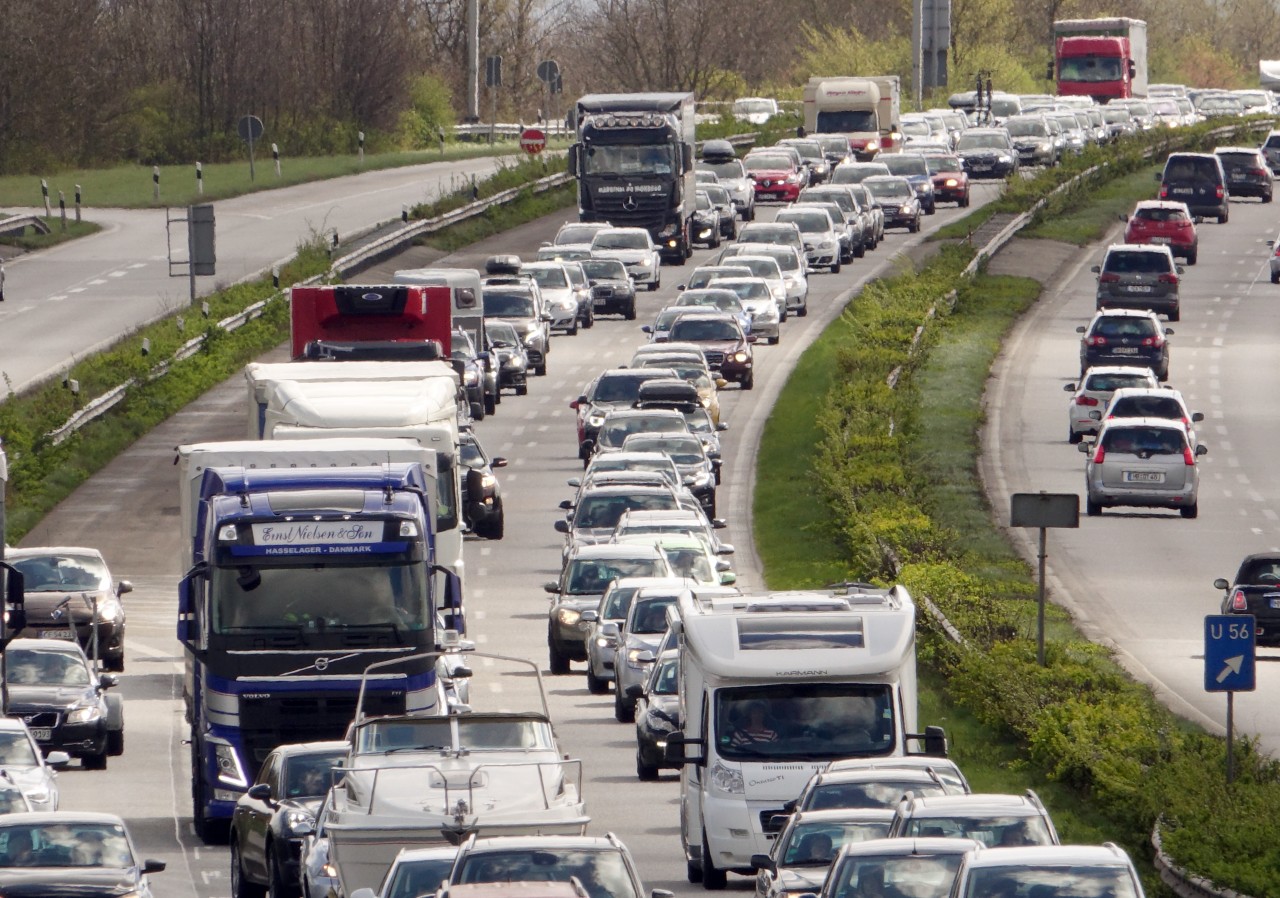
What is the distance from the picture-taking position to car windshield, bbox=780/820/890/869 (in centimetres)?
1808

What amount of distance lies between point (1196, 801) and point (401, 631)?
6708 millimetres

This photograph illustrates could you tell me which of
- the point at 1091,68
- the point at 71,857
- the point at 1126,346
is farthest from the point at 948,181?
the point at 71,857

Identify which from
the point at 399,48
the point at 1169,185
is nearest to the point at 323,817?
the point at 1169,185

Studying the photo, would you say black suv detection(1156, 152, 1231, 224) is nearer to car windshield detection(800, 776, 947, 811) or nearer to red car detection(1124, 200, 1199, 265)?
red car detection(1124, 200, 1199, 265)

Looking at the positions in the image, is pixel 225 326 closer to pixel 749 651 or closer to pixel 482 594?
pixel 482 594

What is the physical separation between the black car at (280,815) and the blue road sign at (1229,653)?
771 centimetres

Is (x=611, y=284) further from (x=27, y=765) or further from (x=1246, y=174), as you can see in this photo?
(x=27, y=765)

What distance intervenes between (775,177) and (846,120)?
402 inches

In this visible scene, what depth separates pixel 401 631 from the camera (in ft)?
75.5

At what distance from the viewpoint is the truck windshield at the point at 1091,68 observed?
120438 millimetres

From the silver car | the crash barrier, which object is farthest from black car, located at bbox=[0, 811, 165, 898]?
the silver car

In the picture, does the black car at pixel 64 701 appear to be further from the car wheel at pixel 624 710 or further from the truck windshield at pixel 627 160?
the truck windshield at pixel 627 160

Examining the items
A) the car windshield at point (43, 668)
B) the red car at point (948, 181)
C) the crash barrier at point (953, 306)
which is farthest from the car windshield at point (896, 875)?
the red car at point (948, 181)

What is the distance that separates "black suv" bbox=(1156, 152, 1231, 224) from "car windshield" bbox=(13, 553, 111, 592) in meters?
53.6
